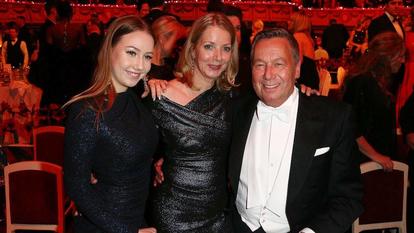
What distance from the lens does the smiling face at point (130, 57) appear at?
1.88 m

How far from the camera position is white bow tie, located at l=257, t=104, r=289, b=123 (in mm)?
2053

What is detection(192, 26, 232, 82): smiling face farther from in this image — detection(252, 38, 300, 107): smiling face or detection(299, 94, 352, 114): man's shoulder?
detection(299, 94, 352, 114): man's shoulder

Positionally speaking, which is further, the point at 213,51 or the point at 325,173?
the point at 213,51

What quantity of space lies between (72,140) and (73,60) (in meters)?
3.06

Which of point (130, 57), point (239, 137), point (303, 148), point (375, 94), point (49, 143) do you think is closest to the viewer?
point (130, 57)

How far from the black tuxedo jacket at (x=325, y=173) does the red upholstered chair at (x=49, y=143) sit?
→ 7.99ft

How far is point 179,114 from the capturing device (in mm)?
2291

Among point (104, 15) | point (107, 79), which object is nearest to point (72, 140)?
point (107, 79)

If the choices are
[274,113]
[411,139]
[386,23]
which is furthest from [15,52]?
[274,113]

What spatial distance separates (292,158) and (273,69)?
35 centimetres

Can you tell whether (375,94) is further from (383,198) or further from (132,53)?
(132,53)

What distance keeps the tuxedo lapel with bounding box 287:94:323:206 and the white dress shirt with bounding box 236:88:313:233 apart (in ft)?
0.08

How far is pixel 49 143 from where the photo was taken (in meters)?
3.99

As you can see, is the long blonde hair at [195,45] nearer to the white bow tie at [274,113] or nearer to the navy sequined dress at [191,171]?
the navy sequined dress at [191,171]
